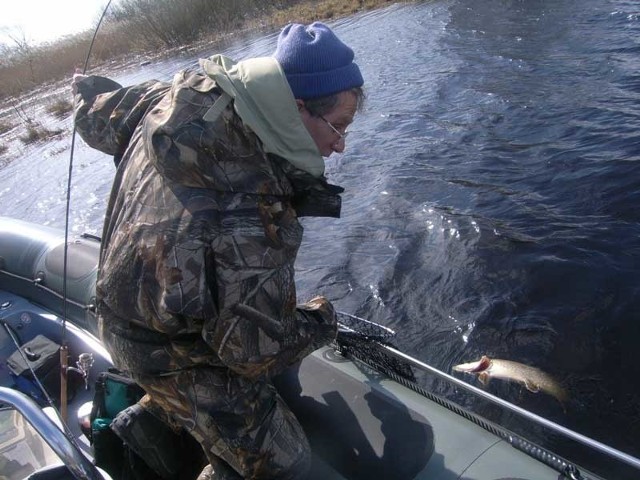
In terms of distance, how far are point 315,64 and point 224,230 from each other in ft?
2.11

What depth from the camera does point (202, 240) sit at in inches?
64.6

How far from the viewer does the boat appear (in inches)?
86.0

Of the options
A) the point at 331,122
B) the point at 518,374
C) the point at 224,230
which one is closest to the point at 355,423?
the point at 224,230

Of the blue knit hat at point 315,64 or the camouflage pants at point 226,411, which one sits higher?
the blue knit hat at point 315,64

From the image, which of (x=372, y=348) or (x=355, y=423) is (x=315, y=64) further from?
(x=372, y=348)

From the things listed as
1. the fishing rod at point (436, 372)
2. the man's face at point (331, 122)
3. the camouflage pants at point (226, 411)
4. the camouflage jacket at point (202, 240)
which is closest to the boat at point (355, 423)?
the fishing rod at point (436, 372)

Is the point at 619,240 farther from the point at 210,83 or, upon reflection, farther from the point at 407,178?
the point at 210,83

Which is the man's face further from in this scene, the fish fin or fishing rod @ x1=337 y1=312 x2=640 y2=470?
the fish fin

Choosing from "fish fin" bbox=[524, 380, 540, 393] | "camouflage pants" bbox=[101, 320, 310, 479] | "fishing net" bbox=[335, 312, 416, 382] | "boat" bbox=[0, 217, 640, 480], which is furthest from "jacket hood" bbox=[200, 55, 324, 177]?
"fish fin" bbox=[524, 380, 540, 393]

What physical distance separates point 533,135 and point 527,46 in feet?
13.3

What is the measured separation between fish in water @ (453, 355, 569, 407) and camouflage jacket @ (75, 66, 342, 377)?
2122 mm

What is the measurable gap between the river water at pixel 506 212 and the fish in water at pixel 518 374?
0.28 feet

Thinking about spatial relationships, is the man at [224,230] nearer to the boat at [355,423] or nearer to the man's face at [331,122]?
the man's face at [331,122]

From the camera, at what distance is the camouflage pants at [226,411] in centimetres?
197
